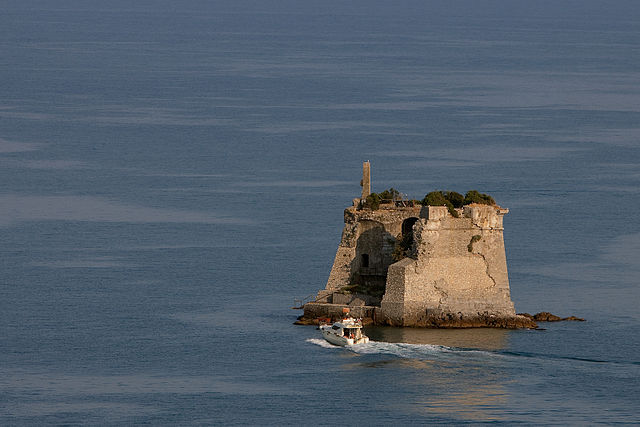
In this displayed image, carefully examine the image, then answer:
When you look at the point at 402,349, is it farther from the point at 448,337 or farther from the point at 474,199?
the point at 474,199

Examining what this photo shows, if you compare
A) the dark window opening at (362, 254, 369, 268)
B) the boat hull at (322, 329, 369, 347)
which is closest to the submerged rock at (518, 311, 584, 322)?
the dark window opening at (362, 254, 369, 268)

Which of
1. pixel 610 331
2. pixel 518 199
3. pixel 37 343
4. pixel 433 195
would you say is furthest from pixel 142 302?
pixel 518 199

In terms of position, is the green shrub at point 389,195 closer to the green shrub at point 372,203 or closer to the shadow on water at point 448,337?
the green shrub at point 372,203

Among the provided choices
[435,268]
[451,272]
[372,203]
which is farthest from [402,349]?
[372,203]

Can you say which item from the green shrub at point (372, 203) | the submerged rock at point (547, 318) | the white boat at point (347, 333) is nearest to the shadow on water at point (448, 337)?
the white boat at point (347, 333)

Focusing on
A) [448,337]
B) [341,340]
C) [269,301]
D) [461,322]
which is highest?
[269,301]

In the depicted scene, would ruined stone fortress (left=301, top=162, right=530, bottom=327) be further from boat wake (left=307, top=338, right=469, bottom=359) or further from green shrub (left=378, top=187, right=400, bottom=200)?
boat wake (left=307, top=338, right=469, bottom=359)

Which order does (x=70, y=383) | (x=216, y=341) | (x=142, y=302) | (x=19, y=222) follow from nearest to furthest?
1. (x=70, y=383)
2. (x=216, y=341)
3. (x=142, y=302)
4. (x=19, y=222)

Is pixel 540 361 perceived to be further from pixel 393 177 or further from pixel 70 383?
pixel 393 177
